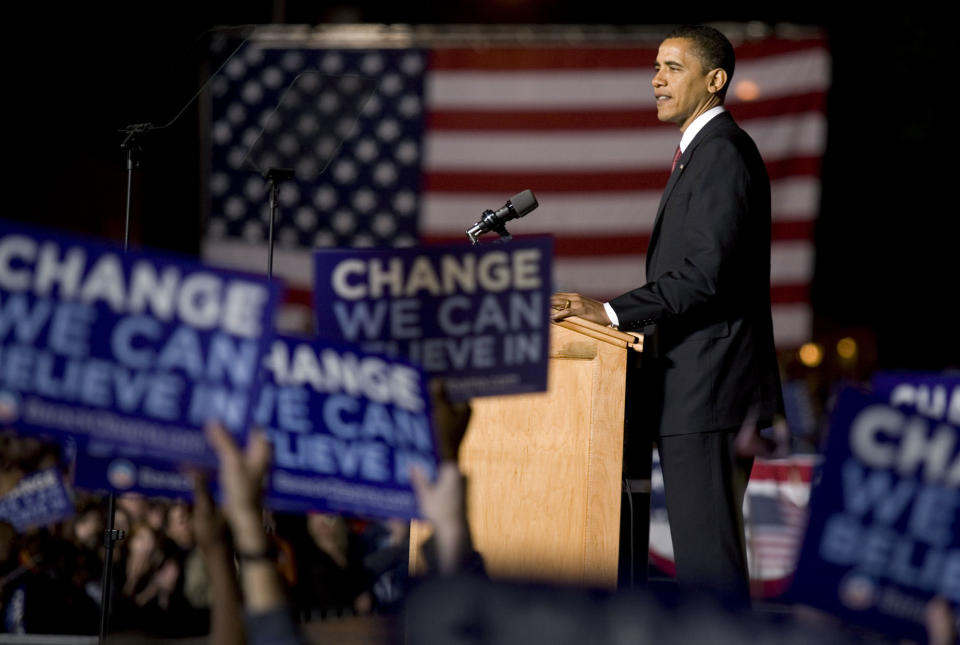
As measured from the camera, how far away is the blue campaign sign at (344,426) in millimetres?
1797

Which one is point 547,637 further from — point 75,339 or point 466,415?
point 75,339

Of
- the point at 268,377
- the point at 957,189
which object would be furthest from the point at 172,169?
the point at 957,189

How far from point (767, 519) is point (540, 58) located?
343 centimetres

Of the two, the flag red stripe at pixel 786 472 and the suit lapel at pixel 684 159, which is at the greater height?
the suit lapel at pixel 684 159

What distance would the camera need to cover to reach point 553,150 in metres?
8.27

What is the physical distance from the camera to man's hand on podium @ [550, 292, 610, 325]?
3174 millimetres

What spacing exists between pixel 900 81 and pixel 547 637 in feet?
48.4

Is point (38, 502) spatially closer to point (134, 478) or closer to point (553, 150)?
point (134, 478)

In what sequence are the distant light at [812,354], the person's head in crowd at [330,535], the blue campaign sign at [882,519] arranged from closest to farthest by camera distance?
Result: the blue campaign sign at [882,519]
the person's head in crowd at [330,535]
the distant light at [812,354]

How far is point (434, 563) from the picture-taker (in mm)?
1567

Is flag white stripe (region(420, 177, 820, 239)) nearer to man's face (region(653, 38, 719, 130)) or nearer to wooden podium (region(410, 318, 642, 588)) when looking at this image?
man's face (region(653, 38, 719, 130))

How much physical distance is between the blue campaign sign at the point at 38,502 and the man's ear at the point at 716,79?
3.22m

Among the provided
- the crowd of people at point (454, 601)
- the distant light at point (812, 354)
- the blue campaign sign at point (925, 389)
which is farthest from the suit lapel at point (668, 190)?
the distant light at point (812, 354)

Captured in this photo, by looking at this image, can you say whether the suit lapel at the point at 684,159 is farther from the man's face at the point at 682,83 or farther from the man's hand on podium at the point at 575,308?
the man's hand on podium at the point at 575,308
